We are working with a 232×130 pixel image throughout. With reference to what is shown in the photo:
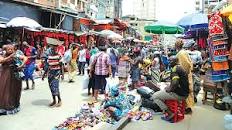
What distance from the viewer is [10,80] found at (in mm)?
9070

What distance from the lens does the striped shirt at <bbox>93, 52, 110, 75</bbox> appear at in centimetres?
1087

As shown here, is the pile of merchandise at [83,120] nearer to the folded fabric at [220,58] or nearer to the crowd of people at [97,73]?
the crowd of people at [97,73]

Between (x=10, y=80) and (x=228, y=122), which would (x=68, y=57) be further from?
(x=228, y=122)

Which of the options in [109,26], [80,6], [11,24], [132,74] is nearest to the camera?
[132,74]

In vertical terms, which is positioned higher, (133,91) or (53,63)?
(53,63)

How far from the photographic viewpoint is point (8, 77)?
9.04 meters

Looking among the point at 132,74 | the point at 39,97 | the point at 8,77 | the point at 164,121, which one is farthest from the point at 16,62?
the point at 132,74

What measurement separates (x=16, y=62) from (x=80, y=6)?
47.5m

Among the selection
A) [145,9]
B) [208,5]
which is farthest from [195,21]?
[145,9]

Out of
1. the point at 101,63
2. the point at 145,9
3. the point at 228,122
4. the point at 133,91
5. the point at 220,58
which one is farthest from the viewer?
the point at 145,9

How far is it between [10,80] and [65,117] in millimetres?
1708

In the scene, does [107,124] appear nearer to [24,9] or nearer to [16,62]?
[16,62]

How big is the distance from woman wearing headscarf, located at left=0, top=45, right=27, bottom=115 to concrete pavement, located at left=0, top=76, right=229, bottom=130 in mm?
297

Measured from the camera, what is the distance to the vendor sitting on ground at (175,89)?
7703 millimetres
